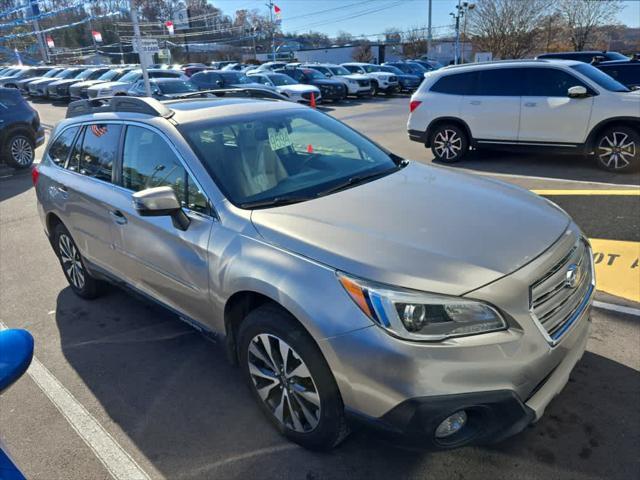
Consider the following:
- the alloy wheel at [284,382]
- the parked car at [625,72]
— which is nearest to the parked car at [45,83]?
the parked car at [625,72]

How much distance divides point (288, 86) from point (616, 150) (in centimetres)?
1388

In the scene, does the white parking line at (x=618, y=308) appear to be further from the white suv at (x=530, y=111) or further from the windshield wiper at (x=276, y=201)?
the white suv at (x=530, y=111)

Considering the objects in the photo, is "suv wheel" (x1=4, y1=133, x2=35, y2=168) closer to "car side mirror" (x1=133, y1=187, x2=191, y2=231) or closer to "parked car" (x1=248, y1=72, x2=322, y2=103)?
"parked car" (x1=248, y1=72, x2=322, y2=103)

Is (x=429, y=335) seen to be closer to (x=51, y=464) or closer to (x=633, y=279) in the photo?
(x=51, y=464)

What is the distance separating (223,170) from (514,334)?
1.83 m

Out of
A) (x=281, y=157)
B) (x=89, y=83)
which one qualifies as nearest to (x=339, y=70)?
(x=89, y=83)

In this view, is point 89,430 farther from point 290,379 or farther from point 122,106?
point 122,106

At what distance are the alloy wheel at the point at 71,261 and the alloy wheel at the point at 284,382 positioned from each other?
2477mm

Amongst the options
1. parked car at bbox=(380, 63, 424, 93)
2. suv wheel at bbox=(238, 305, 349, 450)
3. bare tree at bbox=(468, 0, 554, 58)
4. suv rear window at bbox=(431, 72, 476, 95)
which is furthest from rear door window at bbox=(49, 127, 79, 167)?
bare tree at bbox=(468, 0, 554, 58)

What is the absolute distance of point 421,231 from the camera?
2.39 meters

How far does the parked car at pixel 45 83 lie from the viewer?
26109 mm

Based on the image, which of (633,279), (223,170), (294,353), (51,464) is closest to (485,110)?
(633,279)

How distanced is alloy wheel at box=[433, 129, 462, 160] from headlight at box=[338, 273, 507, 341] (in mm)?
7720

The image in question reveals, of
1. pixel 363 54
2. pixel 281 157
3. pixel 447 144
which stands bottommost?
pixel 447 144
